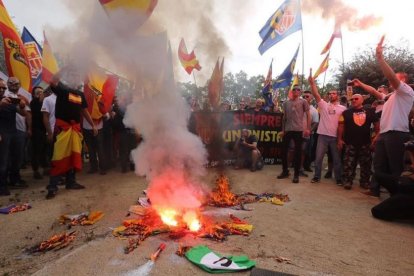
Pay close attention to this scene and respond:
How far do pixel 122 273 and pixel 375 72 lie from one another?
22268 mm

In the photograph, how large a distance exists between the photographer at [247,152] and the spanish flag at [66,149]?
500 centimetres

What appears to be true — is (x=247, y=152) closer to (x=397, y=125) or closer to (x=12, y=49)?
(x=397, y=125)

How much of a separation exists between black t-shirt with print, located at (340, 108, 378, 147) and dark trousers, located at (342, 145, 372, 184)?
13 centimetres

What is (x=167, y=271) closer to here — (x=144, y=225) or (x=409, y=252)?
(x=144, y=225)

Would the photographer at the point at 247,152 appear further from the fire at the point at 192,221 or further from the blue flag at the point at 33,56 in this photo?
the blue flag at the point at 33,56

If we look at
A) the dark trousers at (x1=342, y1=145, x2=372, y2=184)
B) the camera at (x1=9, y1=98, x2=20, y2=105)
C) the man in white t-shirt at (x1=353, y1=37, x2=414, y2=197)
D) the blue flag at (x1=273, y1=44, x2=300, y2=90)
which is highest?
the blue flag at (x1=273, y1=44, x2=300, y2=90)

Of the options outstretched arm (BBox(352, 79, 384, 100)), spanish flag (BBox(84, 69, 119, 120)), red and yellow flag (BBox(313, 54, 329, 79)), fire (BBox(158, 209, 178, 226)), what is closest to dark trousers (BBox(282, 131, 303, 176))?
outstretched arm (BBox(352, 79, 384, 100))

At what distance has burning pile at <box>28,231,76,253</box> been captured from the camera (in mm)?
4129

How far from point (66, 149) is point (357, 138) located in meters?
6.35

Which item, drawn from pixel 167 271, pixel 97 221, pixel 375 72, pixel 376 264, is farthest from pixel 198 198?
pixel 375 72

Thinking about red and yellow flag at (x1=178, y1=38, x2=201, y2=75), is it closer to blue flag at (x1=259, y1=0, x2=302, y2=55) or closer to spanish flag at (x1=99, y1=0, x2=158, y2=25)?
spanish flag at (x1=99, y1=0, x2=158, y2=25)

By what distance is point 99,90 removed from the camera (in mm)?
7105

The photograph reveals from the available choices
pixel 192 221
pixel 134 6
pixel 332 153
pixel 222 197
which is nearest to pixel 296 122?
pixel 332 153

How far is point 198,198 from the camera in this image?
5594 millimetres
